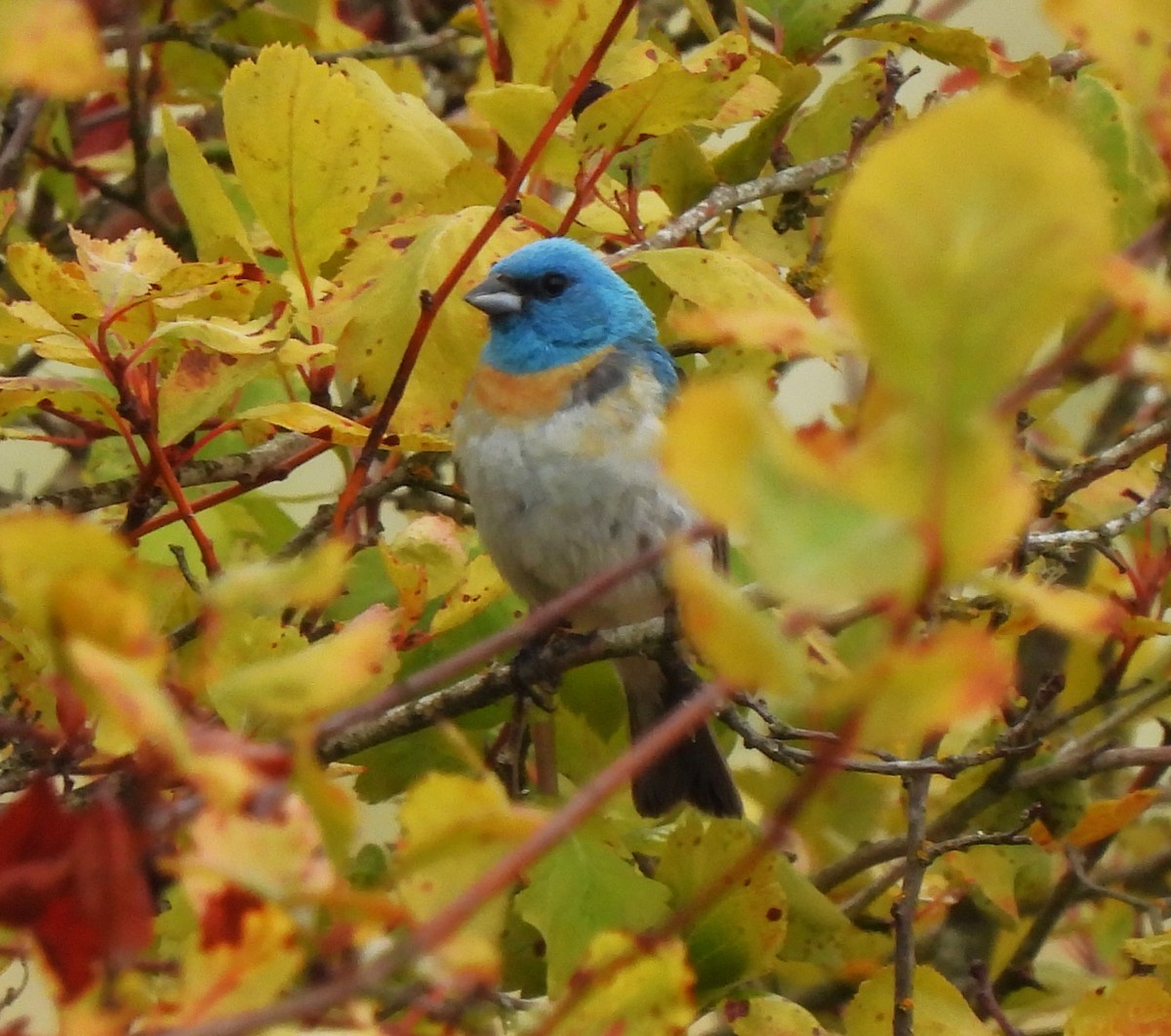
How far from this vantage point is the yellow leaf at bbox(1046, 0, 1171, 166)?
0.68m

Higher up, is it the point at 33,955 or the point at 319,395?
the point at 33,955

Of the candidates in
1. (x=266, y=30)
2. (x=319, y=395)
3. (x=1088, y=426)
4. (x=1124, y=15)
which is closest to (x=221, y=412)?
(x=319, y=395)

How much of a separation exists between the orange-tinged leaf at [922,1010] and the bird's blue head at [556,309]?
1.21 meters

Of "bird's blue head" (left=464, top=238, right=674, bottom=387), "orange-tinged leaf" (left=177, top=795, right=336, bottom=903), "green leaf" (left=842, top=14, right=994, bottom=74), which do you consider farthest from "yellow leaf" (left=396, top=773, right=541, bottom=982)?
"bird's blue head" (left=464, top=238, right=674, bottom=387)

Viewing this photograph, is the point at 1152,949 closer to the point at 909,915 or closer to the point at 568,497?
the point at 909,915

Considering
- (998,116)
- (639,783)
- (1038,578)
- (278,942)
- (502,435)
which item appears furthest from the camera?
(639,783)

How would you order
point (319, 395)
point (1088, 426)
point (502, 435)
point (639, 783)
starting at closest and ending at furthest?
point (319, 395) → point (502, 435) → point (639, 783) → point (1088, 426)

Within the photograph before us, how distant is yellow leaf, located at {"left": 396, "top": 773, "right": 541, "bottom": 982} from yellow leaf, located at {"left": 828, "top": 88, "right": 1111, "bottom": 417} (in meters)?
0.24

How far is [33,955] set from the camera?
74 cm

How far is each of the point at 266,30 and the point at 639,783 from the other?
51.6 inches

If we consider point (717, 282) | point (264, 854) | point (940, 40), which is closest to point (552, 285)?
point (940, 40)

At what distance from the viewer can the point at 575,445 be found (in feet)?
7.76

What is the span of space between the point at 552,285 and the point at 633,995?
188 cm

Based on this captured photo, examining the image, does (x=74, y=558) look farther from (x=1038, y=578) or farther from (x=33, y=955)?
(x=1038, y=578)
